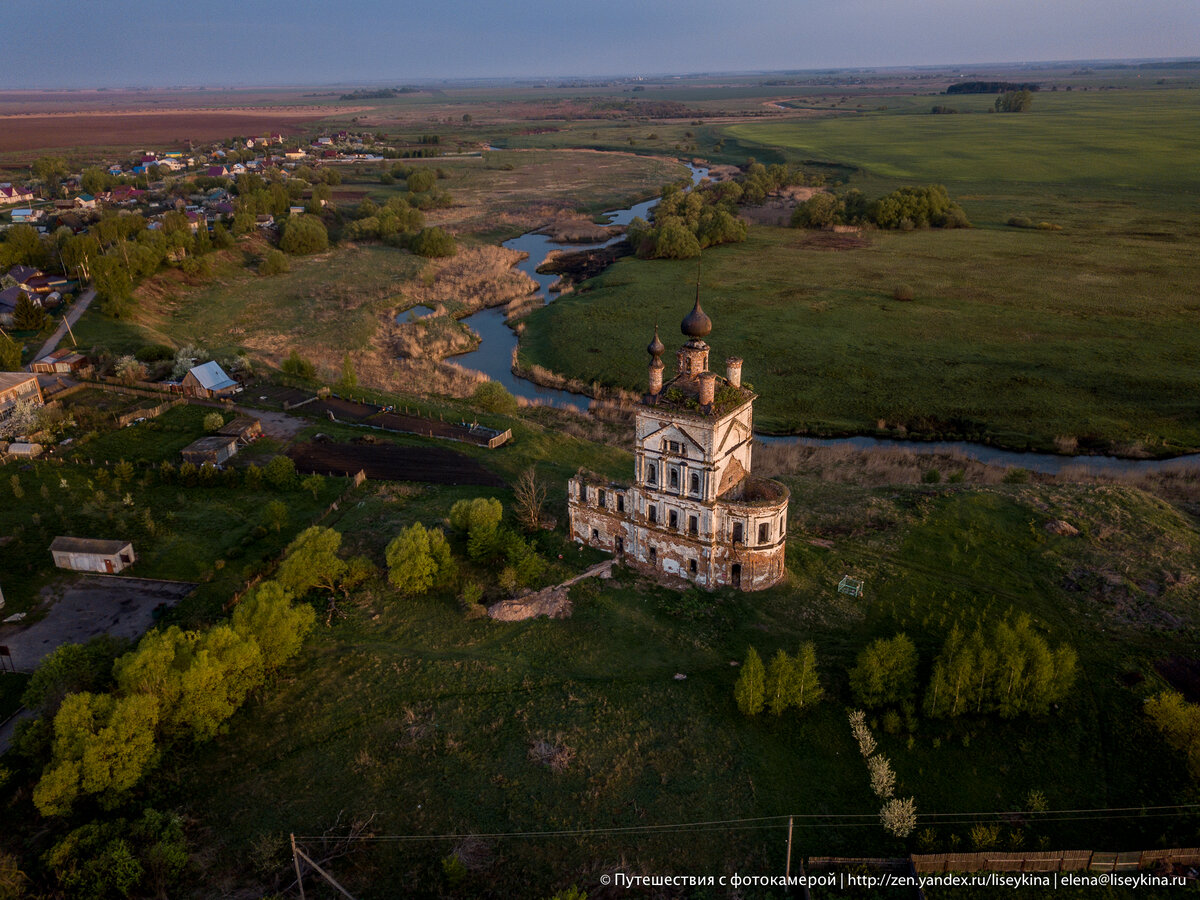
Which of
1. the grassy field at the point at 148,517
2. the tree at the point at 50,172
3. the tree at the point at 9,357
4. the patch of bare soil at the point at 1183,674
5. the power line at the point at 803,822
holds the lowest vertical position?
the power line at the point at 803,822

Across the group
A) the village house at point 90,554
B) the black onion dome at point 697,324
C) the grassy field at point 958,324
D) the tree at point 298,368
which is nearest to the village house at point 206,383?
the tree at point 298,368

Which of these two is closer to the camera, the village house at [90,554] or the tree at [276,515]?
the village house at [90,554]

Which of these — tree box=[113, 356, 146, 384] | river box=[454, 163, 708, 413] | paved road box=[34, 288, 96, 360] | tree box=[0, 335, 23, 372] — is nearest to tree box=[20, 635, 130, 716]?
tree box=[113, 356, 146, 384]

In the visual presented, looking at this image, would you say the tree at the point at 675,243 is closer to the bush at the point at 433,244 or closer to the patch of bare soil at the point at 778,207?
the patch of bare soil at the point at 778,207

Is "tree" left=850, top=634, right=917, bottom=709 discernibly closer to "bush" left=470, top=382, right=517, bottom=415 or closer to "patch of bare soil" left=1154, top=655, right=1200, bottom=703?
"patch of bare soil" left=1154, top=655, right=1200, bottom=703

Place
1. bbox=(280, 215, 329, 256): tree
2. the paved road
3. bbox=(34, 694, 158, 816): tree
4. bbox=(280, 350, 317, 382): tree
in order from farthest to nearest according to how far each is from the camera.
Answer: bbox=(280, 215, 329, 256): tree < the paved road < bbox=(280, 350, 317, 382): tree < bbox=(34, 694, 158, 816): tree

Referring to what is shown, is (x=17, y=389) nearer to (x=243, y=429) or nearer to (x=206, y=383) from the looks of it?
(x=206, y=383)
